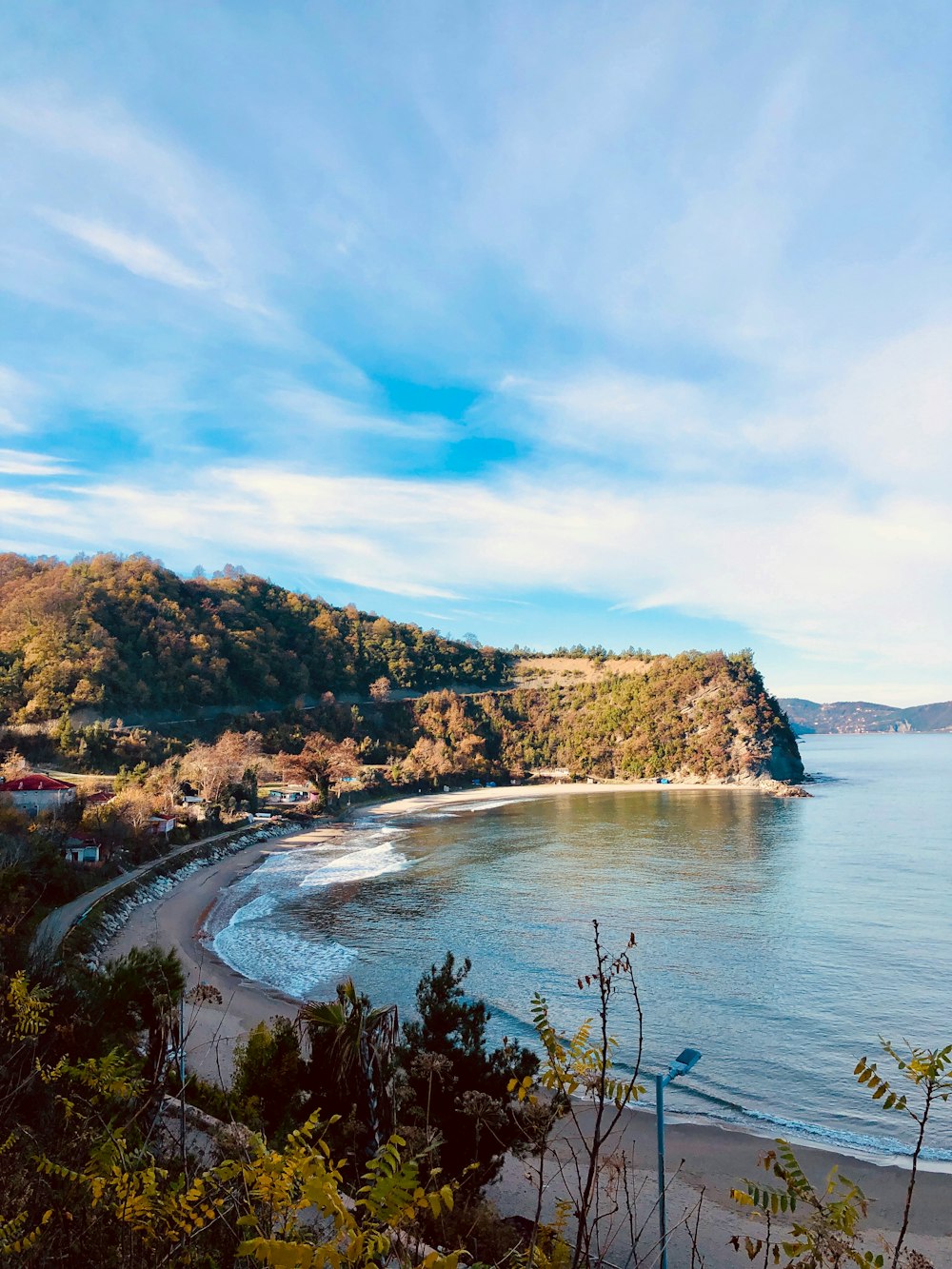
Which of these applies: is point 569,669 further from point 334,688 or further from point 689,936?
point 689,936

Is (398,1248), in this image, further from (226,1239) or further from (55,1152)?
(55,1152)

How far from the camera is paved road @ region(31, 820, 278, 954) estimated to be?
50.4ft

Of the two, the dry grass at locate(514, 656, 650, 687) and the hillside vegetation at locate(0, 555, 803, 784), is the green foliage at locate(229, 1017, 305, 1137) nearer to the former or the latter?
the hillside vegetation at locate(0, 555, 803, 784)

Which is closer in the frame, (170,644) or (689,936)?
(689,936)

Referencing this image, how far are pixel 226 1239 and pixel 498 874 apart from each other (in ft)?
108

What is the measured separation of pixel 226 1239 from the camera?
15.6 ft

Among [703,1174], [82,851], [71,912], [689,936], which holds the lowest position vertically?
[689,936]

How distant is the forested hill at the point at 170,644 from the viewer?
62.7 m

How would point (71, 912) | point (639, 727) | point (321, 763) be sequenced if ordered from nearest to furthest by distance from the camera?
1. point (71, 912)
2. point (321, 763)
3. point (639, 727)

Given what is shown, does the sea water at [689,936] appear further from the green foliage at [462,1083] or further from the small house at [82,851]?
the green foliage at [462,1083]

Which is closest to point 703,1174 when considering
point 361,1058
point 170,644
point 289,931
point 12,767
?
point 361,1058

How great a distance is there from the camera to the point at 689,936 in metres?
25.1

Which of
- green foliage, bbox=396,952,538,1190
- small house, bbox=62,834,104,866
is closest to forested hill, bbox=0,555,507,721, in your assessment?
small house, bbox=62,834,104,866

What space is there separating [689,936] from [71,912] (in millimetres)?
20034
